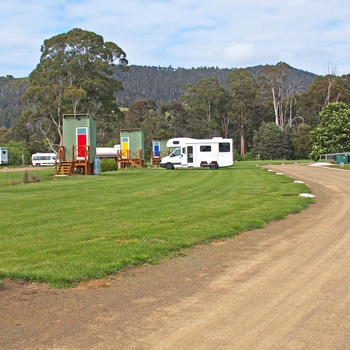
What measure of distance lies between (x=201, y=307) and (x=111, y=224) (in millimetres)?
5172

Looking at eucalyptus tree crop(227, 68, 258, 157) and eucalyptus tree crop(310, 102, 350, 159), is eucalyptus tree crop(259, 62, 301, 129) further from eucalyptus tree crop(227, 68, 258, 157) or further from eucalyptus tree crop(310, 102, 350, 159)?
eucalyptus tree crop(310, 102, 350, 159)

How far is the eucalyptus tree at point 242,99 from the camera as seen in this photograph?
268 feet

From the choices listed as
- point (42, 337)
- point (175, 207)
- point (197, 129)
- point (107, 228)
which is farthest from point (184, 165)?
point (197, 129)

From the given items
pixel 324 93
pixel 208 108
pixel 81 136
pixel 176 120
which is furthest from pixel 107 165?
pixel 176 120

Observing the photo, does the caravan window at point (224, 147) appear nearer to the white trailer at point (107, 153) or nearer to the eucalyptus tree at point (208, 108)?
the white trailer at point (107, 153)

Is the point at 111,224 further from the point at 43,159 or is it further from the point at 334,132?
the point at 43,159

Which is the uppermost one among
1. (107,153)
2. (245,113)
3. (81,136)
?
(245,113)

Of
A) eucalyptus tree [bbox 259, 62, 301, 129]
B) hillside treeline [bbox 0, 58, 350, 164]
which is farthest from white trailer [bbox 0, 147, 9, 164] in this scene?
eucalyptus tree [bbox 259, 62, 301, 129]

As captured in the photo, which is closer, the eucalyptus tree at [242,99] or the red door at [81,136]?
the red door at [81,136]

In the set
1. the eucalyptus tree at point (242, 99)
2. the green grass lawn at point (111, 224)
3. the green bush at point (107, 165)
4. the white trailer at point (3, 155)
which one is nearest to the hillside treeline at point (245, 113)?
the eucalyptus tree at point (242, 99)

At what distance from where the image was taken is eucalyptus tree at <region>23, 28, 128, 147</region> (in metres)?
53.8

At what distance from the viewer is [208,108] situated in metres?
84.1

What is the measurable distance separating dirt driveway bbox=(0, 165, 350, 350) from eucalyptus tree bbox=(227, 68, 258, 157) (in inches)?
2985

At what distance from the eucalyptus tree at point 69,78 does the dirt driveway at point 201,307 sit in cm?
4863
